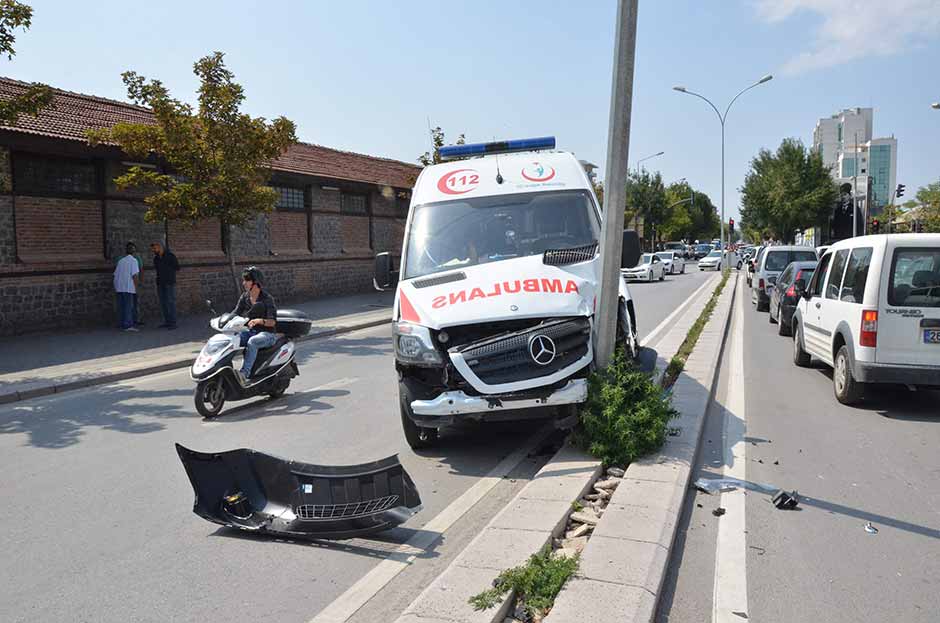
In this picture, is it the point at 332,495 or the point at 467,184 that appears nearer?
the point at 332,495

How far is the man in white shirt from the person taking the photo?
16.1m

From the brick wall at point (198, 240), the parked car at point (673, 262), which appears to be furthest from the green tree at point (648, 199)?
the brick wall at point (198, 240)

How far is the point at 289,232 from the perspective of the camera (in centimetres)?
2397

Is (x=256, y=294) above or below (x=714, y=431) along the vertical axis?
above

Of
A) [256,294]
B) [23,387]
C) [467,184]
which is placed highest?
[467,184]

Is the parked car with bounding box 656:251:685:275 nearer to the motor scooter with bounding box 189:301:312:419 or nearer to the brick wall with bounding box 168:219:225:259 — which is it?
the brick wall with bounding box 168:219:225:259

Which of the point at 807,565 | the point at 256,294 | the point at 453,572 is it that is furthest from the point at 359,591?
the point at 256,294

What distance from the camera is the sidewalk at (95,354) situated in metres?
10.8

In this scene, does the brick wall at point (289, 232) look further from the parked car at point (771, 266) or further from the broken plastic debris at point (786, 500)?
the broken plastic debris at point (786, 500)

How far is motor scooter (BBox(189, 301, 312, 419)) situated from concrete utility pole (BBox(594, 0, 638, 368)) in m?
4.32

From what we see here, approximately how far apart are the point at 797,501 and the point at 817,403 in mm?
3932

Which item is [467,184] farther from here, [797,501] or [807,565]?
[807,565]

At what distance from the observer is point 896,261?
26.1 ft

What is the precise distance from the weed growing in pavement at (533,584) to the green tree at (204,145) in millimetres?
13662
